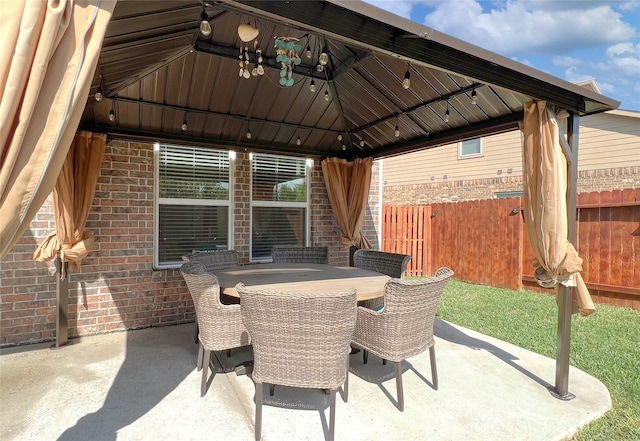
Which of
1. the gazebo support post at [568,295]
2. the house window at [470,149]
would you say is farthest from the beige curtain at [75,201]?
the house window at [470,149]

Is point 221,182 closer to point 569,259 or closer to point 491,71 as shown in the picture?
point 491,71

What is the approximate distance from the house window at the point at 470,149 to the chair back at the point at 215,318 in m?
9.60

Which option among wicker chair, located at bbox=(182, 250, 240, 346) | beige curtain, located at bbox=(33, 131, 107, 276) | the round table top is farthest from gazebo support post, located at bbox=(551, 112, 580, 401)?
beige curtain, located at bbox=(33, 131, 107, 276)

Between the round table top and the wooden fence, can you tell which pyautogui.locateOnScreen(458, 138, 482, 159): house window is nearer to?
the wooden fence

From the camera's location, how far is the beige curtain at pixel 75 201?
3.59m

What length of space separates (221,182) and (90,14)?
148 inches

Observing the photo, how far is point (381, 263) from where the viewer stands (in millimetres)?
4496

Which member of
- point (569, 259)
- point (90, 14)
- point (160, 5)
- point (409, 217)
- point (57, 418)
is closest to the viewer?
point (90, 14)

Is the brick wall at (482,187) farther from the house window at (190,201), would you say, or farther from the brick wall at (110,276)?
the brick wall at (110,276)

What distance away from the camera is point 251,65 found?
3.56m

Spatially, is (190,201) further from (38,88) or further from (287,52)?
(38,88)

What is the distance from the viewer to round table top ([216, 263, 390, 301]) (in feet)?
9.62

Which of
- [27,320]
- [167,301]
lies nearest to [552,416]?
[167,301]

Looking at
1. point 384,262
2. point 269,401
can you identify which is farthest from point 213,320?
point 384,262
